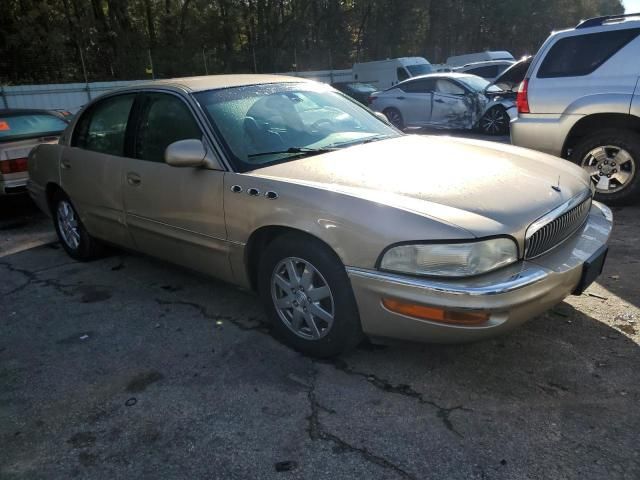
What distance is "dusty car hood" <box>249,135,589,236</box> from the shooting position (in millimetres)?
2600

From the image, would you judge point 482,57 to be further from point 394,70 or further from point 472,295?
point 472,295

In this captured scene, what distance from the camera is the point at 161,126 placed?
387 centimetres

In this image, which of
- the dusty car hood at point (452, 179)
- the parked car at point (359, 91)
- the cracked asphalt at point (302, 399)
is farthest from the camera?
the parked car at point (359, 91)

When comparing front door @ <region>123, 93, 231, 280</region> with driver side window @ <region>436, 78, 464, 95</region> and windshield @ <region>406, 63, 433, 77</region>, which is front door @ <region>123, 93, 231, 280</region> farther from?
windshield @ <region>406, 63, 433, 77</region>

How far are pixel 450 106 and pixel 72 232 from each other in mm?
9234

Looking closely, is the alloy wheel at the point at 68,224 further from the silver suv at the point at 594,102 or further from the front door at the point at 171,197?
the silver suv at the point at 594,102

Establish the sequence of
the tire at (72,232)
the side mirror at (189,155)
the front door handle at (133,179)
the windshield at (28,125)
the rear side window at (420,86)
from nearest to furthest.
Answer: the side mirror at (189,155), the front door handle at (133,179), the tire at (72,232), the windshield at (28,125), the rear side window at (420,86)

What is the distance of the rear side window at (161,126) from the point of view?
3619 millimetres

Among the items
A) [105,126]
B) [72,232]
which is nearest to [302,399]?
[105,126]

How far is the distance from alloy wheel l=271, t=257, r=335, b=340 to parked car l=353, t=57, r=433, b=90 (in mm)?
20009

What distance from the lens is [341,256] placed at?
2.73m

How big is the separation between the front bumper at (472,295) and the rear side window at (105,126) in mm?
2465

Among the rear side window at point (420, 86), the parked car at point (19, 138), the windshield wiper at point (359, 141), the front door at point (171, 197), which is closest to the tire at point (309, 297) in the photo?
the front door at point (171, 197)

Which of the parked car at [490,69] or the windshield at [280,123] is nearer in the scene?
the windshield at [280,123]
